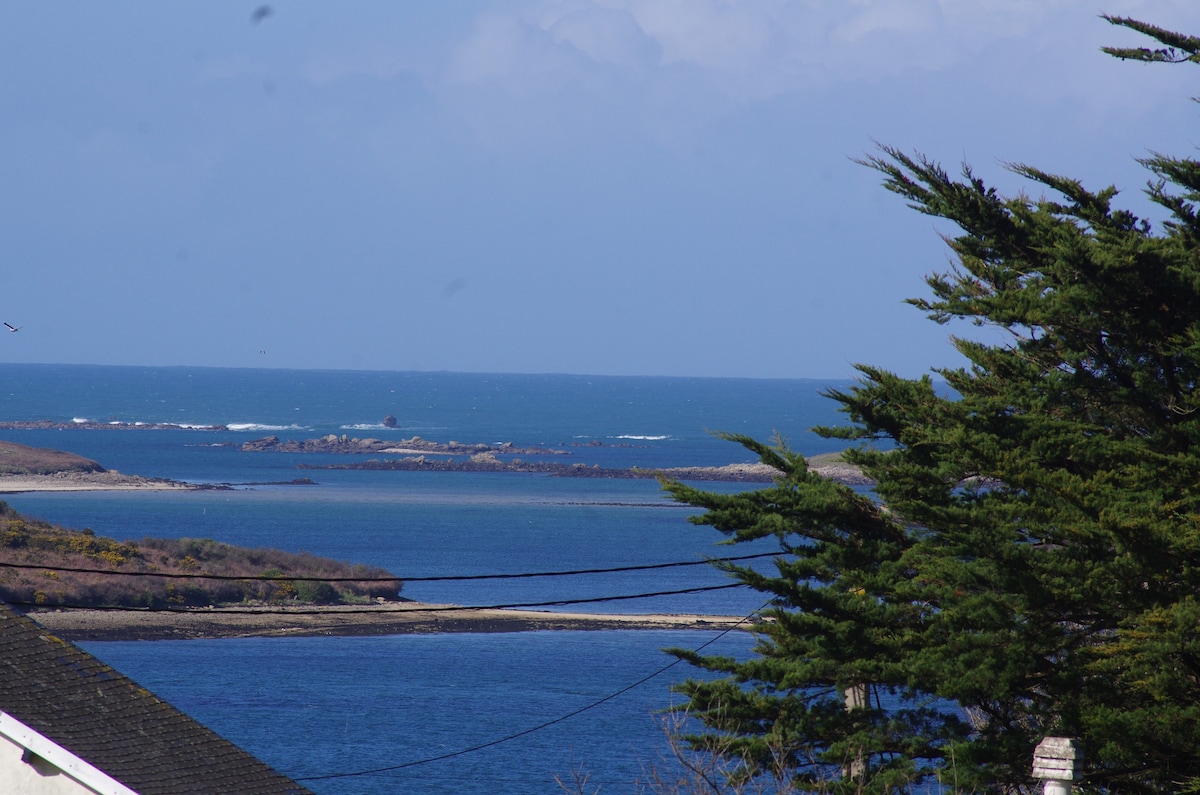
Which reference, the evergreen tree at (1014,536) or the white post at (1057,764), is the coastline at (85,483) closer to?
the evergreen tree at (1014,536)

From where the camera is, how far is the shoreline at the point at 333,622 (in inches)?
2202

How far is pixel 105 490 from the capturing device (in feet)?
382

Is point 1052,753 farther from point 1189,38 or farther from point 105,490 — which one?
point 105,490

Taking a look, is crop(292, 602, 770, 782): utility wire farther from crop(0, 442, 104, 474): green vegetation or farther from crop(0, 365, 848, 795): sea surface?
crop(0, 442, 104, 474): green vegetation

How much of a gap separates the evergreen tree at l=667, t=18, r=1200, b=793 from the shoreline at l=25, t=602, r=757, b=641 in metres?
38.7

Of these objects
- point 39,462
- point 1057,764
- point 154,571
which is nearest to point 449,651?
point 154,571

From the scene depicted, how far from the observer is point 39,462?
128 meters

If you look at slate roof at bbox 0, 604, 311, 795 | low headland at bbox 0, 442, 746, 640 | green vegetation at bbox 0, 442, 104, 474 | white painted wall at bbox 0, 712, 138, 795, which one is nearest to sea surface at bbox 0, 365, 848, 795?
low headland at bbox 0, 442, 746, 640

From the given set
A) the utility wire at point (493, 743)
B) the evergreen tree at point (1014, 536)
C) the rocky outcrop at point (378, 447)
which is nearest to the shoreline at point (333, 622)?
the utility wire at point (493, 743)

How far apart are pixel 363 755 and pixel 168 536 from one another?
165ft

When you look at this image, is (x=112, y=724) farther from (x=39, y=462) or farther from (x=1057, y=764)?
(x=39, y=462)

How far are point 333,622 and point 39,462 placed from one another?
79.5 meters

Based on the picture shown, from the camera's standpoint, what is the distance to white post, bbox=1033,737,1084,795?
35.2 feet

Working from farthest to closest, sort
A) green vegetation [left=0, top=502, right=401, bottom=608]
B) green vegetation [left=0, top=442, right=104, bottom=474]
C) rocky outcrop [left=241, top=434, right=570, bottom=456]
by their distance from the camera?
rocky outcrop [left=241, top=434, right=570, bottom=456], green vegetation [left=0, top=442, right=104, bottom=474], green vegetation [left=0, top=502, right=401, bottom=608]
